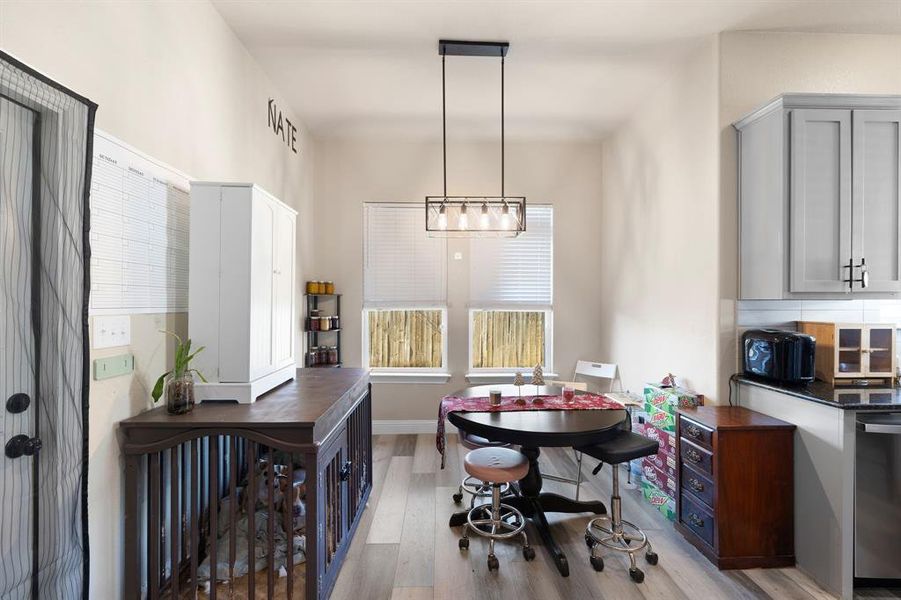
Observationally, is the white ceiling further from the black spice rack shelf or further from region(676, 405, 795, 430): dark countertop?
region(676, 405, 795, 430): dark countertop

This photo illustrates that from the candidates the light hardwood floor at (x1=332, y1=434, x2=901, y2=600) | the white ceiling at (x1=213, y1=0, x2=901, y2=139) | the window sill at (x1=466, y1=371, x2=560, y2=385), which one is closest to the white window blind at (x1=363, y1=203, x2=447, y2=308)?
the window sill at (x1=466, y1=371, x2=560, y2=385)

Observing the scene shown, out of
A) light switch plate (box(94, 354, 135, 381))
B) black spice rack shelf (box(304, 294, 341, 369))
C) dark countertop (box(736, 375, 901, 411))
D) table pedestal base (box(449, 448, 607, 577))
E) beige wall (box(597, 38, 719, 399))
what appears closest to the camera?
light switch plate (box(94, 354, 135, 381))

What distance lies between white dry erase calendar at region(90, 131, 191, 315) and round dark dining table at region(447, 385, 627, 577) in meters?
1.71

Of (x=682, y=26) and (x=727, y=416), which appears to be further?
(x=682, y=26)

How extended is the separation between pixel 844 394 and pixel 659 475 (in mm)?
1174

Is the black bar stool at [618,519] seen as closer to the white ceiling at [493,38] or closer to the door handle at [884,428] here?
the door handle at [884,428]

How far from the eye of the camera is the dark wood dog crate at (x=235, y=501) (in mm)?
1827

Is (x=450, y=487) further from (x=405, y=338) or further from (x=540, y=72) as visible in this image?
(x=540, y=72)

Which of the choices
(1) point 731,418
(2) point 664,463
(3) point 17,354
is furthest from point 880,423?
(3) point 17,354

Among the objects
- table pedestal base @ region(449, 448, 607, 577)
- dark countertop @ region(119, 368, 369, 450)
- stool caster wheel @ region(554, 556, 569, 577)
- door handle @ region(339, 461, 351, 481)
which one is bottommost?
stool caster wheel @ region(554, 556, 569, 577)

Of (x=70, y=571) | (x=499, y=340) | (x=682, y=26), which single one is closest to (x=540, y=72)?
(x=682, y=26)

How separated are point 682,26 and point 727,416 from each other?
8.06ft

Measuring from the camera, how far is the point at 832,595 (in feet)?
7.04

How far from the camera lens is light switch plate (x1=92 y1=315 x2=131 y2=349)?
169cm
